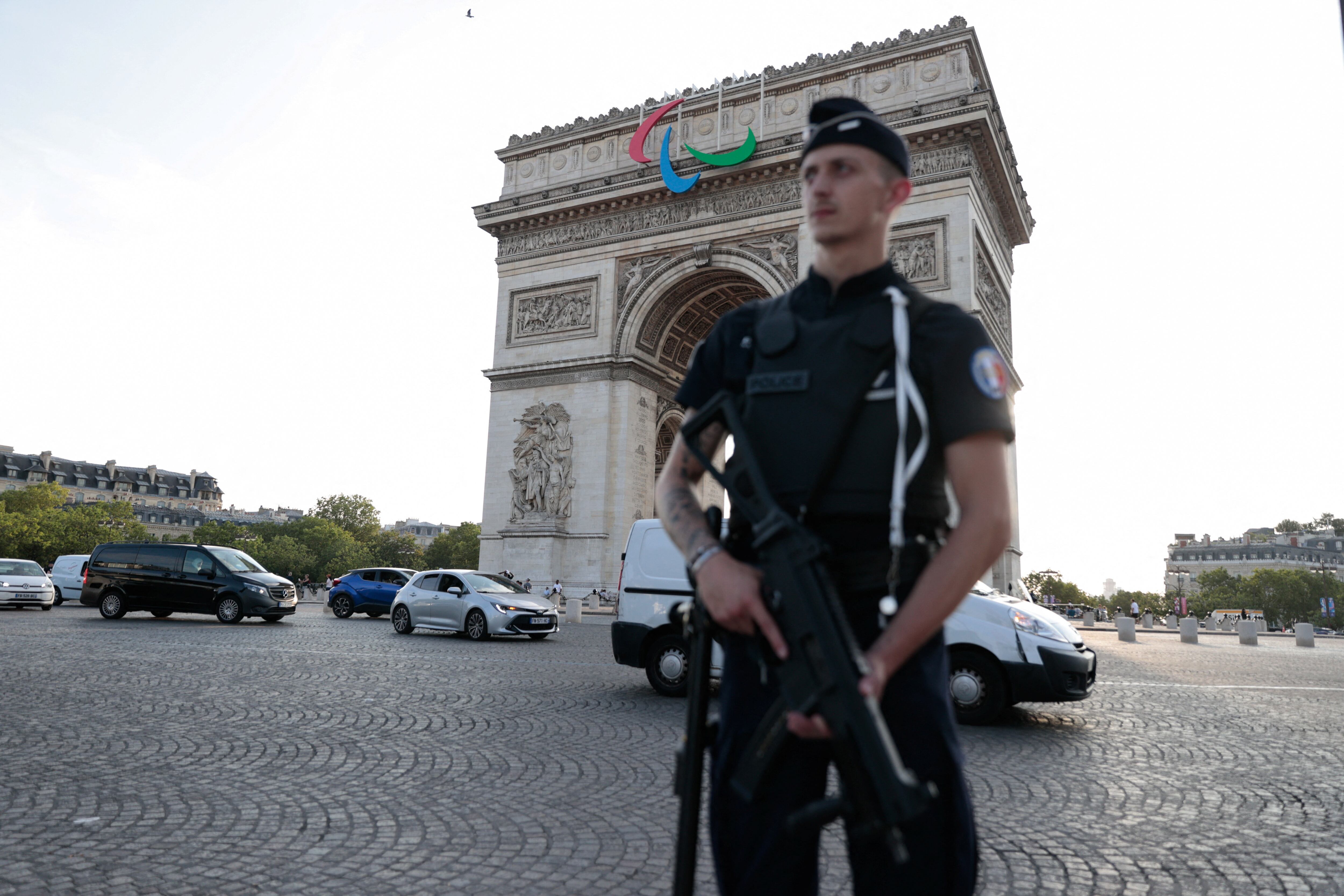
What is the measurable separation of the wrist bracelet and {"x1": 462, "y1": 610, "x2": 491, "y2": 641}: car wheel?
14.4m

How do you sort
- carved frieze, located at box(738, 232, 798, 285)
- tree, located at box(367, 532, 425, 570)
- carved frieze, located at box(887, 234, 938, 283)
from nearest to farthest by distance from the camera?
carved frieze, located at box(887, 234, 938, 283) < carved frieze, located at box(738, 232, 798, 285) < tree, located at box(367, 532, 425, 570)

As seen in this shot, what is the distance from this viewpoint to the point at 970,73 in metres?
23.2

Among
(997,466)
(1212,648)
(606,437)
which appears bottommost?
(1212,648)

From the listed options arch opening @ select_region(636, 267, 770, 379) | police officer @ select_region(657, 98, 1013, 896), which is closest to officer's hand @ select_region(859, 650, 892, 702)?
police officer @ select_region(657, 98, 1013, 896)

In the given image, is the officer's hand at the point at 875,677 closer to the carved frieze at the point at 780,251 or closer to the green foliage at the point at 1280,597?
the carved frieze at the point at 780,251

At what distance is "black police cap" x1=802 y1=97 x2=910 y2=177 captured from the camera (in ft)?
5.48

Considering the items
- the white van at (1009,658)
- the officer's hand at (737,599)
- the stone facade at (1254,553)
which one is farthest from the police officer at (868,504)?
the stone facade at (1254,553)

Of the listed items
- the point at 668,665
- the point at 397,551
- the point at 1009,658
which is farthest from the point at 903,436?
the point at 397,551

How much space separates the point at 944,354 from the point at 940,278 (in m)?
22.4

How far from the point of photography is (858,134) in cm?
167

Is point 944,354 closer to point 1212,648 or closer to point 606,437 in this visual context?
point 1212,648

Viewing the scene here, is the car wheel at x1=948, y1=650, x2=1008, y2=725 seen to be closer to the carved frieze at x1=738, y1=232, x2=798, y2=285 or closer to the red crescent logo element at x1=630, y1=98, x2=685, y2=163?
the carved frieze at x1=738, y1=232, x2=798, y2=285

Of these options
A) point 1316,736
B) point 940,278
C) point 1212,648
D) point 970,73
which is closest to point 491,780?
point 1316,736

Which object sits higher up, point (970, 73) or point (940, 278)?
point (970, 73)
